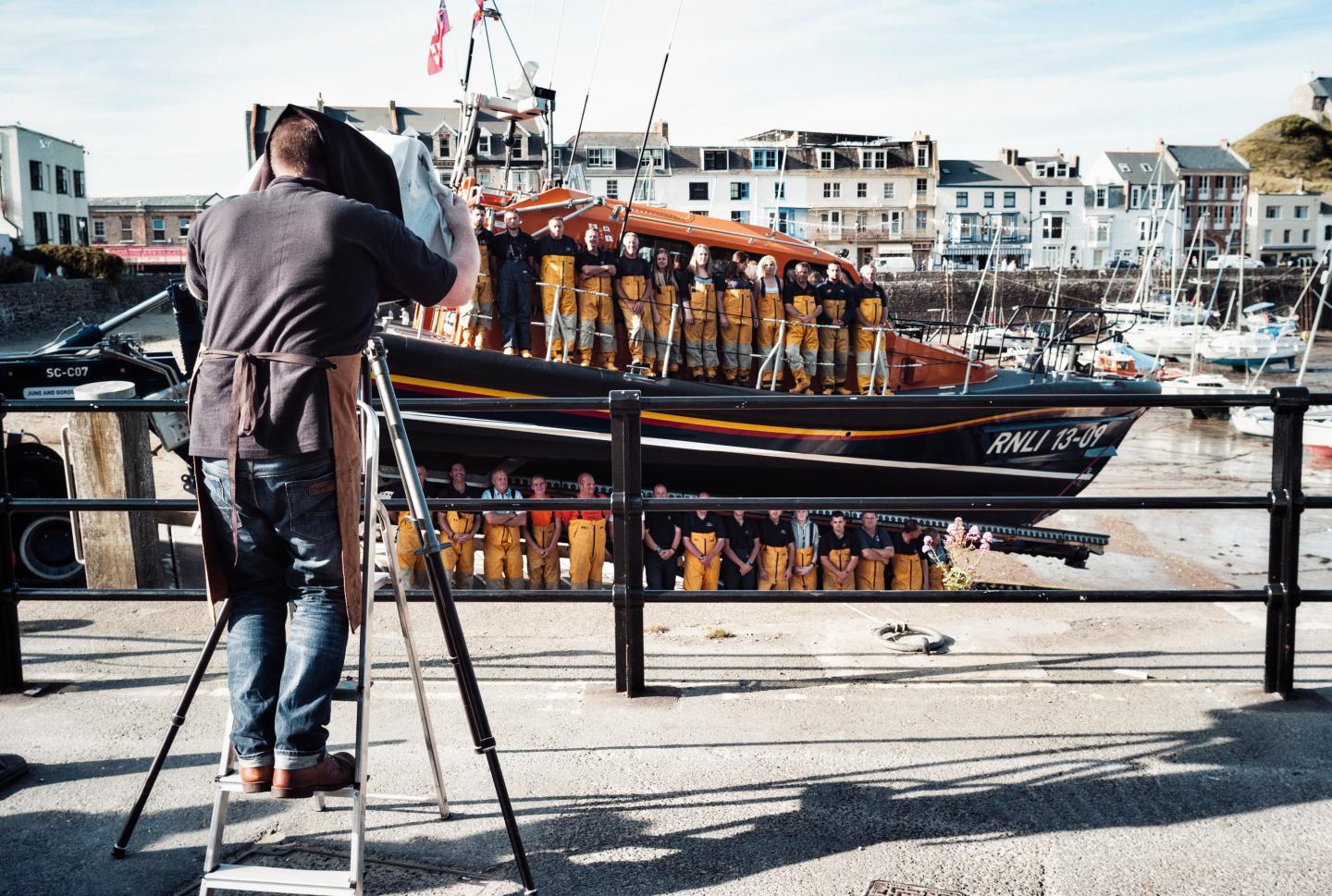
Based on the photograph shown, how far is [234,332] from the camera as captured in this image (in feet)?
8.48

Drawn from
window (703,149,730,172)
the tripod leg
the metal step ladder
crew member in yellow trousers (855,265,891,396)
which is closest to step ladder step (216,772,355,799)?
the metal step ladder

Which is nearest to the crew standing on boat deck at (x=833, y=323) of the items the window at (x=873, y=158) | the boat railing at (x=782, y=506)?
the boat railing at (x=782, y=506)

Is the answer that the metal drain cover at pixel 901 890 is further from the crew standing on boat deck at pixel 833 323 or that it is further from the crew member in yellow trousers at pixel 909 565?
the crew standing on boat deck at pixel 833 323

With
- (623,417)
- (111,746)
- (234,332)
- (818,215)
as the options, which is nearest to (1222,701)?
(623,417)

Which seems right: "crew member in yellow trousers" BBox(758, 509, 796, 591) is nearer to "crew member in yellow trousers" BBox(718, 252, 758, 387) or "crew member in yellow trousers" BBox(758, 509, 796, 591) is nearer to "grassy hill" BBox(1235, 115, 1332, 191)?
"crew member in yellow trousers" BBox(718, 252, 758, 387)

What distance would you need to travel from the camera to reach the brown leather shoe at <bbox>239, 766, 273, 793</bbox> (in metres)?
2.59

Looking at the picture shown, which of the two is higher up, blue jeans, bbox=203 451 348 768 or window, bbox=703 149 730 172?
window, bbox=703 149 730 172

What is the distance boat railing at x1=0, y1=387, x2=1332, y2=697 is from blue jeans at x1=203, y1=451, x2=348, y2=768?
47.2 inches

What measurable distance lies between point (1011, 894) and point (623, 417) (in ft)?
6.37

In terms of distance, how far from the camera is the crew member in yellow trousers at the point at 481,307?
12578 mm

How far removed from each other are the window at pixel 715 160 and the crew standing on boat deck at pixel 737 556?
6782 cm

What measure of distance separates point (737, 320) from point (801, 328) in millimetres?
780

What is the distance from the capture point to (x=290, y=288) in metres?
2.54

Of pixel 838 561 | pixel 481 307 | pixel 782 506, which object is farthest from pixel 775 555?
pixel 782 506
